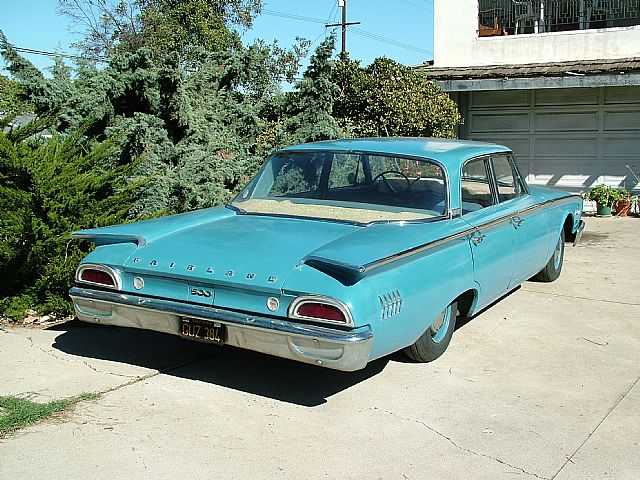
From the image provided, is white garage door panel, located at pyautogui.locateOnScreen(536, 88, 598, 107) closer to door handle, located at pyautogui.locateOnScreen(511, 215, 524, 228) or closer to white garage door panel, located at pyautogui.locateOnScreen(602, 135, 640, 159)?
white garage door panel, located at pyautogui.locateOnScreen(602, 135, 640, 159)

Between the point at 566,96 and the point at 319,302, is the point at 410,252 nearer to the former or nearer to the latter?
the point at 319,302

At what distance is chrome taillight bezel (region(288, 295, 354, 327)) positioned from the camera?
415 centimetres

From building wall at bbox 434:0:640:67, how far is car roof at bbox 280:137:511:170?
8.67 metres

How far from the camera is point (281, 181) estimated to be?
617cm

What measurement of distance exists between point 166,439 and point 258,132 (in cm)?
613

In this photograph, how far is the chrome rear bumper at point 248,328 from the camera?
4199 millimetres

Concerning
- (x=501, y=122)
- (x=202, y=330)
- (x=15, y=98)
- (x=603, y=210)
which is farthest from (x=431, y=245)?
(x=501, y=122)

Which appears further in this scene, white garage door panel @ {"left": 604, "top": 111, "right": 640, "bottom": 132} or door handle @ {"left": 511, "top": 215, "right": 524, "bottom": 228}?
white garage door panel @ {"left": 604, "top": 111, "right": 640, "bottom": 132}

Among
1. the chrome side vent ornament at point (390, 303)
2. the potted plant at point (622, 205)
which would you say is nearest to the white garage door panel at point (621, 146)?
the potted plant at point (622, 205)

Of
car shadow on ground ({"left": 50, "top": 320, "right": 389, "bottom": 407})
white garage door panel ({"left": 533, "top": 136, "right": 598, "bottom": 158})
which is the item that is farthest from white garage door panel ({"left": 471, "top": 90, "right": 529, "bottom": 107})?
car shadow on ground ({"left": 50, "top": 320, "right": 389, "bottom": 407})

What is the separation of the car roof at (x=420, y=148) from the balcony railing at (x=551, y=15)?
9335 mm

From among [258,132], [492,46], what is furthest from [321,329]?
[492,46]

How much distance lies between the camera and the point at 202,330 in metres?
4.61

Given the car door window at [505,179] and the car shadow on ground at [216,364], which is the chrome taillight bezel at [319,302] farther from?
the car door window at [505,179]
